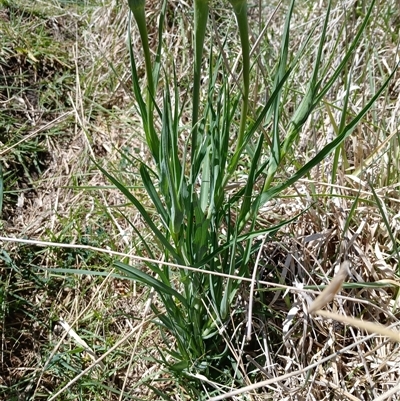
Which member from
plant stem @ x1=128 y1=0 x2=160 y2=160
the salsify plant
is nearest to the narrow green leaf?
the salsify plant

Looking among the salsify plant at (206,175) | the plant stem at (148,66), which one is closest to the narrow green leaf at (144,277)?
the salsify plant at (206,175)

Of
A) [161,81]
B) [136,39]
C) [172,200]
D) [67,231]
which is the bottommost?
[67,231]

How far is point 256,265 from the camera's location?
0.87 m

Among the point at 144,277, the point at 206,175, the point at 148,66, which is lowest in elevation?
the point at 144,277

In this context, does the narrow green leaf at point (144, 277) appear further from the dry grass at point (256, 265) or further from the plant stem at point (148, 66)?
the plant stem at point (148, 66)

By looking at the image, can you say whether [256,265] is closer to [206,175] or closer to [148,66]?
[206,175]

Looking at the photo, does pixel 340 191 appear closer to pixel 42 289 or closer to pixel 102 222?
pixel 102 222

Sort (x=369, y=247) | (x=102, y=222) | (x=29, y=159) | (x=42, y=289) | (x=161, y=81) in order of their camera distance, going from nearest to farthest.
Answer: (x=369, y=247)
(x=42, y=289)
(x=102, y=222)
(x=29, y=159)
(x=161, y=81)

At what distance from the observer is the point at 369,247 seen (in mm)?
1170

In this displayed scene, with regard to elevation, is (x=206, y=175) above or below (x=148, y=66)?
below

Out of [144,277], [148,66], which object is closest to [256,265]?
[144,277]

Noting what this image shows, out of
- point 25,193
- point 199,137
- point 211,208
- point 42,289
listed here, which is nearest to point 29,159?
point 25,193

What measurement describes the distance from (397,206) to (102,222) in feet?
2.59

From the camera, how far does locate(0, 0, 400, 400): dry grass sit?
3.48 ft
